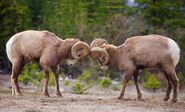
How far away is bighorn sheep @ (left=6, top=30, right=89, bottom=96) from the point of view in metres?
17.9

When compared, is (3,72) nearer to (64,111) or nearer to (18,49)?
(18,49)

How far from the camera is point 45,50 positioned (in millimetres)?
17969

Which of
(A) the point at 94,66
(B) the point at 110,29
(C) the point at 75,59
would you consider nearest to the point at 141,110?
(C) the point at 75,59

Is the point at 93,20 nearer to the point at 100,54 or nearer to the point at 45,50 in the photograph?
the point at 100,54

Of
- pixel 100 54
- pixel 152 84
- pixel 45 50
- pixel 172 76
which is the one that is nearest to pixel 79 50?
pixel 100 54

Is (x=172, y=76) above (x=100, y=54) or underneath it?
underneath

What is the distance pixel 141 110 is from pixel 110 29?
19650 millimetres

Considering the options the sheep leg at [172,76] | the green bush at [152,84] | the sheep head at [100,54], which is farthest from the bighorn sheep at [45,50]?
the green bush at [152,84]

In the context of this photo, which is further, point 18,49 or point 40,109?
point 18,49

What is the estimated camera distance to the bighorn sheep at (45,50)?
17859 mm

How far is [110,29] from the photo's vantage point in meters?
34.2

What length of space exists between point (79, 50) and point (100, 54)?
780 mm

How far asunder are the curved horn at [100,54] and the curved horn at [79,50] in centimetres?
25

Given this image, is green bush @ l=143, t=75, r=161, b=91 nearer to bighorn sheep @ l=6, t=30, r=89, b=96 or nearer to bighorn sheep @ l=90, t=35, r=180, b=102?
bighorn sheep @ l=90, t=35, r=180, b=102
